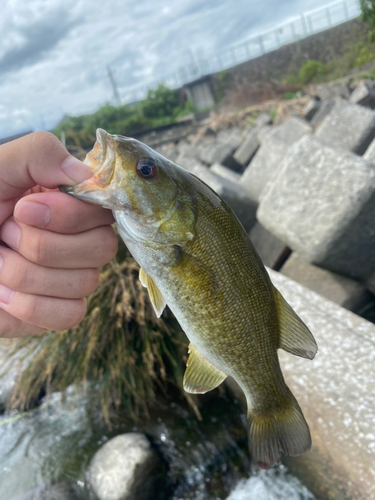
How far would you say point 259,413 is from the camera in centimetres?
151

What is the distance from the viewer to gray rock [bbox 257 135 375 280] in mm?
2961

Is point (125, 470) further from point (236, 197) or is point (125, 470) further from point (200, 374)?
point (236, 197)

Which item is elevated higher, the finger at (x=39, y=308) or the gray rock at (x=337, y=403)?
the finger at (x=39, y=308)

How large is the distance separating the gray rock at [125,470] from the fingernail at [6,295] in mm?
1931

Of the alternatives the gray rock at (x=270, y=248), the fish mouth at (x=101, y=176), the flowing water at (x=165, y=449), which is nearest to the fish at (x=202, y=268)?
the fish mouth at (x=101, y=176)

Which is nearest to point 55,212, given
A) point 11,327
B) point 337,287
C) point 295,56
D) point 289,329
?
point 11,327

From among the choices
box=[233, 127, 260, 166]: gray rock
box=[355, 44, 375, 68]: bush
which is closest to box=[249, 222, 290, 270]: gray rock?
box=[233, 127, 260, 166]: gray rock

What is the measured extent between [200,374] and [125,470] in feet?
5.99

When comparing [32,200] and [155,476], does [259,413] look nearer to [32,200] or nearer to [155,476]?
[32,200]

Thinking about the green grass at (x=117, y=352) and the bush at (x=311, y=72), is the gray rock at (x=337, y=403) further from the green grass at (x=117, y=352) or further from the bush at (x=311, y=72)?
the bush at (x=311, y=72)

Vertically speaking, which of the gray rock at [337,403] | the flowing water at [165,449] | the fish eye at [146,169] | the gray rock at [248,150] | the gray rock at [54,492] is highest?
the fish eye at [146,169]

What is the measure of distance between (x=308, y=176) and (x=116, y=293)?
6.23 feet

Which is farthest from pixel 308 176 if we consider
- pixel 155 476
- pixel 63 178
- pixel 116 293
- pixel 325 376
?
pixel 155 476

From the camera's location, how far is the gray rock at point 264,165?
192 inches
